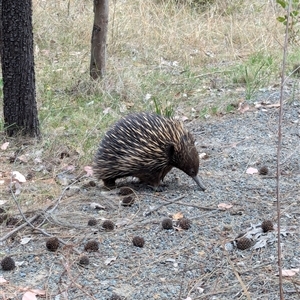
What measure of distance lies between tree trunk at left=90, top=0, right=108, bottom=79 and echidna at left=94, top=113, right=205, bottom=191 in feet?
8.49

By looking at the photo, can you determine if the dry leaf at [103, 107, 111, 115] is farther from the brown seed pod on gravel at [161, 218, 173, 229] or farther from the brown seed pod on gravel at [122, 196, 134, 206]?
the brown seed pod on gravel at [161, 218, 173, 229]

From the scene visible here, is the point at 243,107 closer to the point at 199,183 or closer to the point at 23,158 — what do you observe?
the point at 199,183

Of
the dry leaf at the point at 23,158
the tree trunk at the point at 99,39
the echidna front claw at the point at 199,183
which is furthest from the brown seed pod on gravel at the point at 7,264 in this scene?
the tree trunk at the point at 99,39

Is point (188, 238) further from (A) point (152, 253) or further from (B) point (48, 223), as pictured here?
(B) point (48, 223)

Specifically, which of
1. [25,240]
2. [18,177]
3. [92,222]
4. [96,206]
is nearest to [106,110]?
[18,177]

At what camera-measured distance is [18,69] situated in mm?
Result: 6387

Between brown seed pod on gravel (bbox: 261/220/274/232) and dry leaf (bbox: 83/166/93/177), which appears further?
dry leaf (bbox: 83/166/93/177)

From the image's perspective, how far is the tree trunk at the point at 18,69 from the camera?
6.21m

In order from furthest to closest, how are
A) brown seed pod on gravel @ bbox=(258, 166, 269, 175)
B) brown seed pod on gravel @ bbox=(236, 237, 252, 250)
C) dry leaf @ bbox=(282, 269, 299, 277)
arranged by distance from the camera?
brown seed pod on gravel @ bbox=(258, 166, 269, 175)
brown seed pod on gravel @ bbox=(236, 237, 252, 250)
dry leaf @ bbox=(282, 269, 299, 277)

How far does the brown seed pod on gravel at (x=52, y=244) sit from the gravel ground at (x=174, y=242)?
4 cm

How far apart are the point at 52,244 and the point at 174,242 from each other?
0.80 meters

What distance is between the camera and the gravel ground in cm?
366

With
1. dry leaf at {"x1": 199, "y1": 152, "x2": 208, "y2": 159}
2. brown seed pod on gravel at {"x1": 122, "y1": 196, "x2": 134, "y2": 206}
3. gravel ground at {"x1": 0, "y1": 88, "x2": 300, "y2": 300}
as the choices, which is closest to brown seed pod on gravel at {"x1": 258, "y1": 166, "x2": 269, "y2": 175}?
gravel ground at {"x1": 0, "y1": 88, "x2": 300, "y2": 300}

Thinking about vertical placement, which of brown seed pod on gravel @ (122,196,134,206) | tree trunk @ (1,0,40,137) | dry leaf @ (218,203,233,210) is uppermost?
tree trunk @ (1,0,40,137)
